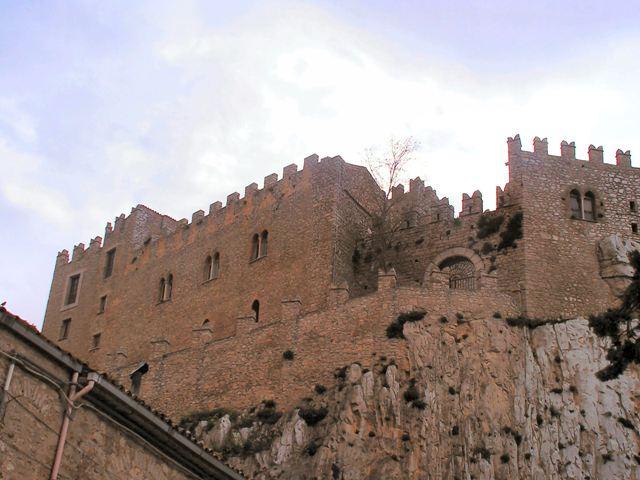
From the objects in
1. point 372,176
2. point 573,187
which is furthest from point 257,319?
point 573,187

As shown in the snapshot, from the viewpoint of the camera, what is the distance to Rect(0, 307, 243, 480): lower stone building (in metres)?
13.6

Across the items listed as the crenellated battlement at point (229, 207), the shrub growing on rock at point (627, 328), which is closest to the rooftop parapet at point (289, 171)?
the crenellated battlement at point (229, 207)

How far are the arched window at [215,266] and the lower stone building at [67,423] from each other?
2600cm

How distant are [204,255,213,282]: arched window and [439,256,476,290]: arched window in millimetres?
11456

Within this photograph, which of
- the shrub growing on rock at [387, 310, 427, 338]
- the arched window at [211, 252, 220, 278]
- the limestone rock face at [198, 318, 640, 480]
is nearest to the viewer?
the limestone rock face at [198, 318, 640, 480]

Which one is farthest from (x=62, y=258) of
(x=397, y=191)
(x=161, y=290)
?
(x=397, y=191)

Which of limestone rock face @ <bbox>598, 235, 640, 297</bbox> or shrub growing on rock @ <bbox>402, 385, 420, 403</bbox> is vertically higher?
limestone rock face @ <bbox>598, 235, 640, 297</bbox>

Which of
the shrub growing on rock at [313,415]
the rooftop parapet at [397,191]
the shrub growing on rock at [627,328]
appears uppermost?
the rooftop parapet at [397,191]

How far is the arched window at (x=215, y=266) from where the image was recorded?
42.8m

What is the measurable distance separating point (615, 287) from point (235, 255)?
654 inches

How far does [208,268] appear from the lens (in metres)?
43.5

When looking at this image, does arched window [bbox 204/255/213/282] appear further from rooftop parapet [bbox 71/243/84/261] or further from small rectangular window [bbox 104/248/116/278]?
rooftop parapet [bbox 71/243/84/261]

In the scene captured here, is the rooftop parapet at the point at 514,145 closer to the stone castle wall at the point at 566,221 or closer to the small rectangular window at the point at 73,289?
the stone castle wall at the point at 566,221

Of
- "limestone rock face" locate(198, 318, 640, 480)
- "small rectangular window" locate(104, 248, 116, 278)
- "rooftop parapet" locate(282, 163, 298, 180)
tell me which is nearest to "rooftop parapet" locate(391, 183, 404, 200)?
"rooftop parapet" locate(282, 163, 298, 180)
